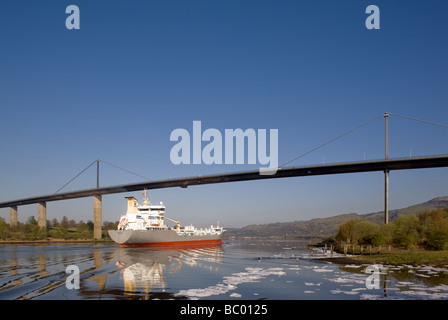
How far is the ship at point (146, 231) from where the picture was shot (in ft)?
219

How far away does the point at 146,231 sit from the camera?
66.9 m

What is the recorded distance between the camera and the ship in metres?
66.9

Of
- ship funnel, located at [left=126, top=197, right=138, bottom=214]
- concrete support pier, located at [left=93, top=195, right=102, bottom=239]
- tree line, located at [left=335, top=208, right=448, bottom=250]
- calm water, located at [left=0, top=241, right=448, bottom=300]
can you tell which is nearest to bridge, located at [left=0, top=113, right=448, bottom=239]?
concrete support pier, located at [left=93, top=195, right=102, bottom=239]

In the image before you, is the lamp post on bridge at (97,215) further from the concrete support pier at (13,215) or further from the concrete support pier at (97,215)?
the concrete support pier at (13,215)

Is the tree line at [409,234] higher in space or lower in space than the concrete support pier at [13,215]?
higher

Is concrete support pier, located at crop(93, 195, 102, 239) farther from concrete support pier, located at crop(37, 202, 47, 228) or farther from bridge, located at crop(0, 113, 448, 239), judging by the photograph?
concrete support pier, located at crop(37, 202, 47, 228)

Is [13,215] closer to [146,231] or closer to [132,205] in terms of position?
[132,205]

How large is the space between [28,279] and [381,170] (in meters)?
72.5

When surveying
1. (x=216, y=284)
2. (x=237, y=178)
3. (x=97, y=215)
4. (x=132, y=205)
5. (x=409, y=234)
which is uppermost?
(x=237, y=178)

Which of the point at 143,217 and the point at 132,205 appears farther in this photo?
the point at 132,205

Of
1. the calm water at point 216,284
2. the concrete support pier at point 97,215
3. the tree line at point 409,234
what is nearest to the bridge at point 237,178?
the concrete support pier at point 97,215

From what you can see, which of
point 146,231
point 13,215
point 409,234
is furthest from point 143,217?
point 13,215
